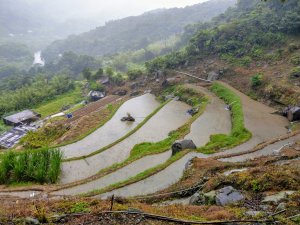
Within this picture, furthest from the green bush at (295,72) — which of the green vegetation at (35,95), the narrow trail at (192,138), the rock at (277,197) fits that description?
the green vegetation at (35,95)

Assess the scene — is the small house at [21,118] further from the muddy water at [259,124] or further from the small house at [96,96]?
the muddy water at [259,124]

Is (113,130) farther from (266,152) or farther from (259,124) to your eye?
(266,152)

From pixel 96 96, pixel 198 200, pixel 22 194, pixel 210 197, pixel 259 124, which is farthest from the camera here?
pixel 96 96

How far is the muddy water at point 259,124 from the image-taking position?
2681cm

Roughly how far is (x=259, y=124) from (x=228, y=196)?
1930 cm

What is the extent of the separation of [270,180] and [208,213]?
3.62m

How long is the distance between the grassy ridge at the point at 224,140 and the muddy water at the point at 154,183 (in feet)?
1.07

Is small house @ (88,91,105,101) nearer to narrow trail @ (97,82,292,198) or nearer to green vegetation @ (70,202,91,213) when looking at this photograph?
narrow trail @ (97,82,292,198)

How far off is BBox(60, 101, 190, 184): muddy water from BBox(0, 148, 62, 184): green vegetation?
1257 mm

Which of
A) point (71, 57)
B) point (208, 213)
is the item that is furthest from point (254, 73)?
point (71, 57)

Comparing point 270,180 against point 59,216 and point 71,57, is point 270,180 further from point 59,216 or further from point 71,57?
Answer: point 71,57

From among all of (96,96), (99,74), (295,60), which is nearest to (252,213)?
(295,60)

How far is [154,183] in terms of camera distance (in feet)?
66.8

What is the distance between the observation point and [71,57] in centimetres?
13488
